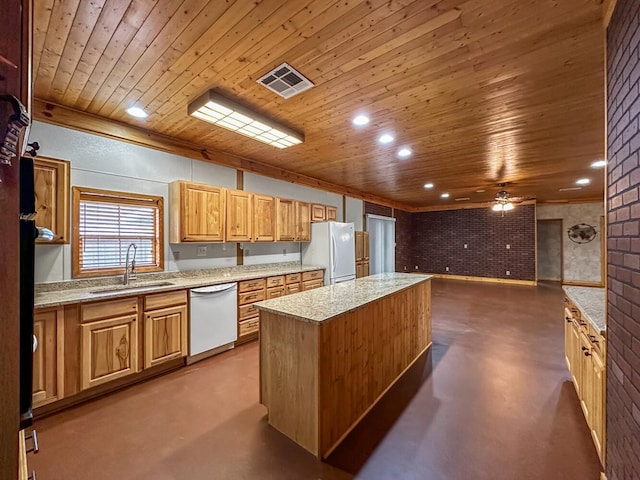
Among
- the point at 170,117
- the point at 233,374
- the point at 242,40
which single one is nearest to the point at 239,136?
the point at 170,117

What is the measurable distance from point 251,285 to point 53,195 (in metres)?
2.22

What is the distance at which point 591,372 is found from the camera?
1934 mm

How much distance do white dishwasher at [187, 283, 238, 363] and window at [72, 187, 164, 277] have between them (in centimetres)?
73

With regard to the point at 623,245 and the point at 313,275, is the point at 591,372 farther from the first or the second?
the point at 313,275

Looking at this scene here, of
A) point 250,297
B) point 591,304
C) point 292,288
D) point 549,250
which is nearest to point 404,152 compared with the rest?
point 292,288

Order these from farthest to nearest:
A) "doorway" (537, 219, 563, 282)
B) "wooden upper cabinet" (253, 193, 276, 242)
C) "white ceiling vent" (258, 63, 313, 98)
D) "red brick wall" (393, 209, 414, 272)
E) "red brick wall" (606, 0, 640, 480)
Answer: "red brick wall" (393, 209, 414, 272), "doorway" (537, 219, 563, 282), "wooden upper cabinet" (253, 193, 276, 242), "white ceiling vent" (258, 63, 313, 98), "red brick wall" (606, 0, 640, 480)

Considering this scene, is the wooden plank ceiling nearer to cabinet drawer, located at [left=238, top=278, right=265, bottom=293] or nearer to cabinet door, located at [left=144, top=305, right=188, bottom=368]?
cabinet drawer, located at [left=238, top=278, right=265, bottom=293]

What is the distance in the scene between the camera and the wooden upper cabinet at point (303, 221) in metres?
5.08

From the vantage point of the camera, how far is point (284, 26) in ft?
5.64

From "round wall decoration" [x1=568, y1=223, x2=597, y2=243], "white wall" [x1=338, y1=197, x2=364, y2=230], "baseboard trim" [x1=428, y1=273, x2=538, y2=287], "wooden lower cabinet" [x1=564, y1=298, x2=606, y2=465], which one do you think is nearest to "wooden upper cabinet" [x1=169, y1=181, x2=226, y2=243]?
"white wall" [x1=338, y1=197, x2=364, y2=230]

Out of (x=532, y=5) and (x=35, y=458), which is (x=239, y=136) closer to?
(x=532, y=5)

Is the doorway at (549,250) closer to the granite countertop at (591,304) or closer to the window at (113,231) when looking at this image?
the granite countertop at (591,304)

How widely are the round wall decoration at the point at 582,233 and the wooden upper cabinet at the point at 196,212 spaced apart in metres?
9.79

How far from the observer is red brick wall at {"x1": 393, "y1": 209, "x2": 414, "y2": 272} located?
948cm
